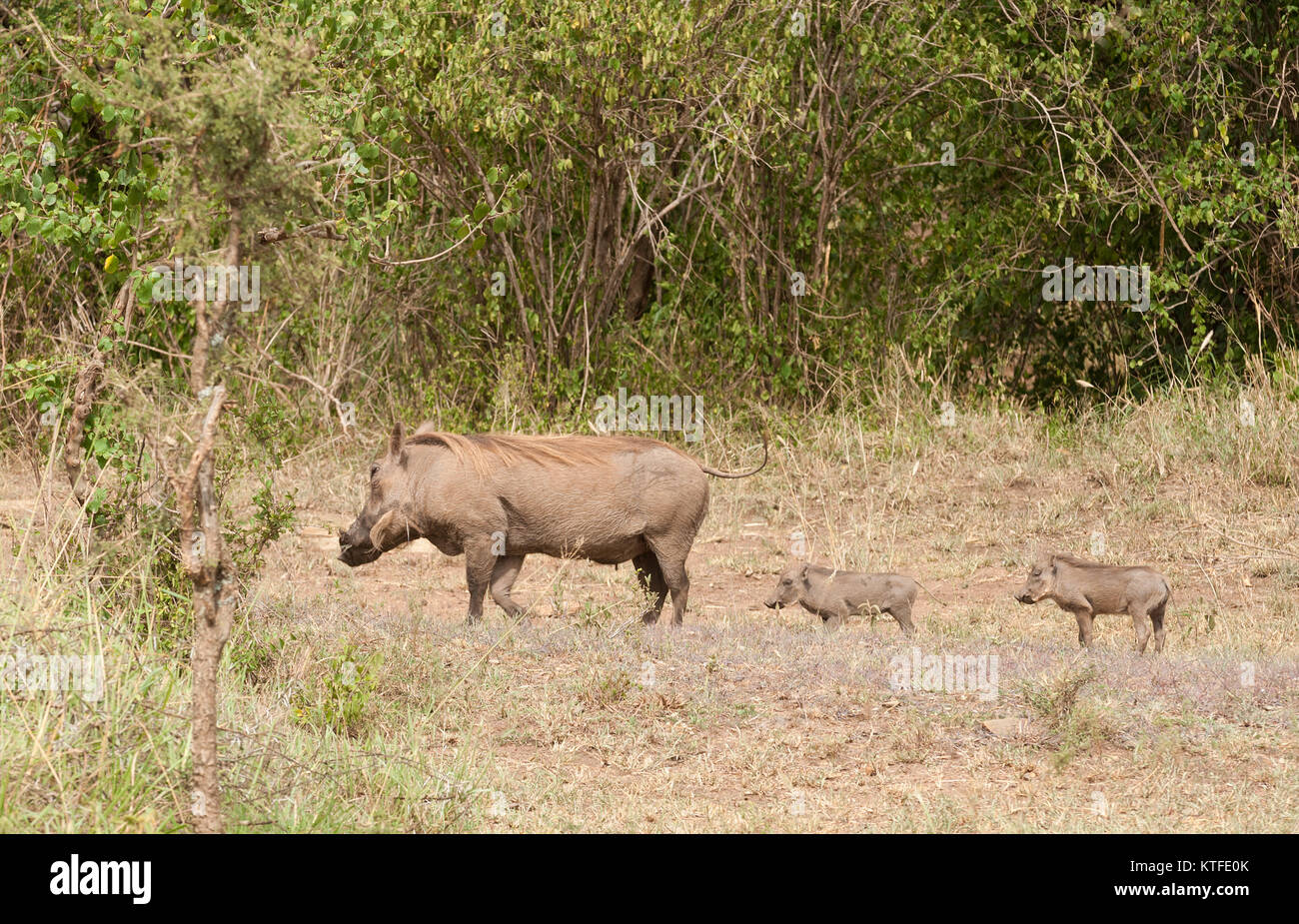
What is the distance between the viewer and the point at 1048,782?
5453mm

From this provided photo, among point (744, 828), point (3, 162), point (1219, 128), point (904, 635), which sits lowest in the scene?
point (744, 828)

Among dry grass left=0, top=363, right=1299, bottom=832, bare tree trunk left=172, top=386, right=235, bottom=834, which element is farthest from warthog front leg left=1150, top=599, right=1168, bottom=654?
bare tree trunk left=172, top=386, right=235, bottom=834

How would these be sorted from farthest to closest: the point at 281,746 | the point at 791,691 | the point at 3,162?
the point at 791,691 < the point at 3,162 < the point at 281,746

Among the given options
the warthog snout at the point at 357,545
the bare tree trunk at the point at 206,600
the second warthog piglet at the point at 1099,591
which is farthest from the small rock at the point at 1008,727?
the warthog snout at the point at 357,545

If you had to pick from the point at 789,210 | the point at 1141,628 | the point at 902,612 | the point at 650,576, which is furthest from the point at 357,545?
the point at 789,210

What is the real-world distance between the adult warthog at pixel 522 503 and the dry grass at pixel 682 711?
12.7 inches

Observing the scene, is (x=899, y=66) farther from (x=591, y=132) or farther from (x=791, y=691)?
(x=791, y=691)

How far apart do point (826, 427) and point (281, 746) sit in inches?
269

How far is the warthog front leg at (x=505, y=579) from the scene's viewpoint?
7754 mm

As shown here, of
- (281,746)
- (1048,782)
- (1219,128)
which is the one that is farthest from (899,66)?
(281,746)

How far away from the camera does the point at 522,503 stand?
775 cm

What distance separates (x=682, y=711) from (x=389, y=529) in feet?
7.10

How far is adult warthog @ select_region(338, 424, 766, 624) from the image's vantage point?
303 inches

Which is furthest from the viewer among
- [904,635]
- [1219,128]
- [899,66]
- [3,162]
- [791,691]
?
[899,66]
